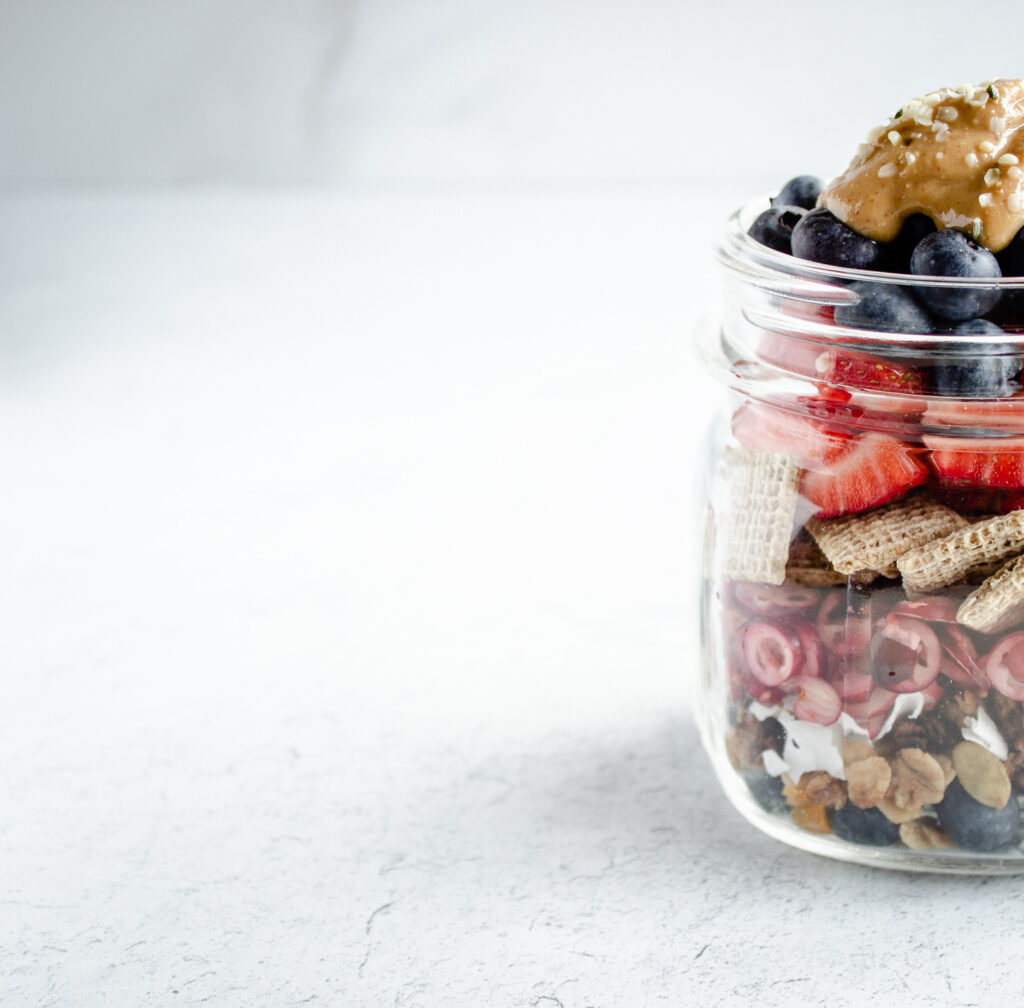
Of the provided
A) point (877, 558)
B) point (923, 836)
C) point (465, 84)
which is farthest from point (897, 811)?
point (465, 84)

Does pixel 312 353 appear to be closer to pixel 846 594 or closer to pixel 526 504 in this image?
pixel 526 504

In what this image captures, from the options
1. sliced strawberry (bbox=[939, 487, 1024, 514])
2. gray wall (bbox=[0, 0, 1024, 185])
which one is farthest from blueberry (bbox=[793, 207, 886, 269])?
gray wall (bbox=[0, 0, 1024, 185])

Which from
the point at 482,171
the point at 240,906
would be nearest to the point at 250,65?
the point at 482,171

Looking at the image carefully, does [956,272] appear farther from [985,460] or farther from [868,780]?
[868,780]

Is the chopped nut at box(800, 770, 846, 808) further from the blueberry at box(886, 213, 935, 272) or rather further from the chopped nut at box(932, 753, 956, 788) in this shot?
the blueberry at box(886, 213, 935, 272)

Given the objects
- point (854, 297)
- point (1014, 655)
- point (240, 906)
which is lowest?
point (240, 906)
